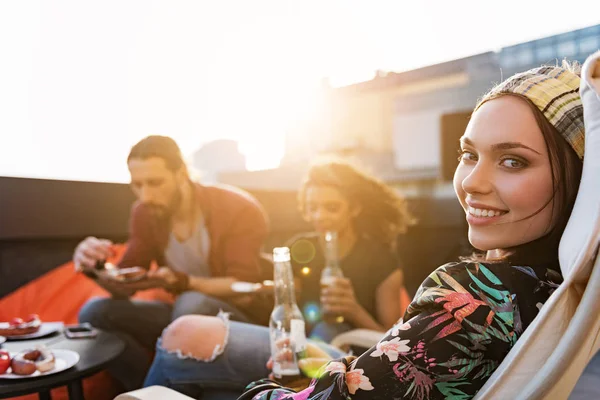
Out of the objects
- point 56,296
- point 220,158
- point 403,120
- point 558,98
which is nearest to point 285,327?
point 558,98

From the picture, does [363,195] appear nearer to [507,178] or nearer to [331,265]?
[331,265]

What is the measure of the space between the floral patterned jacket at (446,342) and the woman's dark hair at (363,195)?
1.76 meters

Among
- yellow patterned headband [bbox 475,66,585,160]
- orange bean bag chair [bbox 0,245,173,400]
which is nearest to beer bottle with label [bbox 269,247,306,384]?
yellow patterned headband [bbox 475,66,585,160]

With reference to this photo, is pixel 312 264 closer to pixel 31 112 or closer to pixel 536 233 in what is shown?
pixel 31 112

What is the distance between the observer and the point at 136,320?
→ 2189 mm

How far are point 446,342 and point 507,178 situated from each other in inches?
10.5

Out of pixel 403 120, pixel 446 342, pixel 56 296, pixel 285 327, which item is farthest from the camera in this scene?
pixel 403 120

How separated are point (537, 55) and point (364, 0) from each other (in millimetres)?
1225

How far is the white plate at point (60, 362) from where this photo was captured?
3.99 feet

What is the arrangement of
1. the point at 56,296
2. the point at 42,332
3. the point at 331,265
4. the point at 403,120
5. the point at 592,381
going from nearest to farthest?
the point at 42,332 < the point at 592,381 < the point at 331,265 < the point at 56,296 < the point at 403,120

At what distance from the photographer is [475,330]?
2.04 feet

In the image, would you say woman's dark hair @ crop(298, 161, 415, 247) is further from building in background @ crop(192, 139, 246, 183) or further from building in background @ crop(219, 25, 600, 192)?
building in background @ crop(192, 139, 246, 183)

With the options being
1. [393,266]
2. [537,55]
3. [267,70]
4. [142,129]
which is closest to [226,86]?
[267,70]

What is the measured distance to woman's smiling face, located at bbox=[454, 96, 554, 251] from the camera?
28.1 inches
